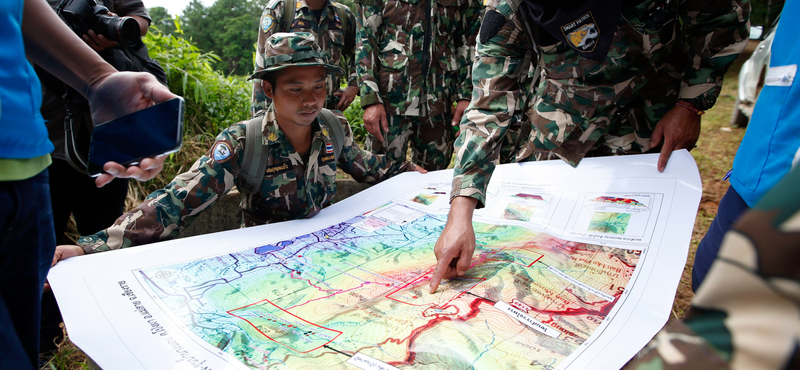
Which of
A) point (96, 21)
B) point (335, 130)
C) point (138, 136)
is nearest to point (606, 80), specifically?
point (335, 130)

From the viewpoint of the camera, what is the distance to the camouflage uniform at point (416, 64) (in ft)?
7.70

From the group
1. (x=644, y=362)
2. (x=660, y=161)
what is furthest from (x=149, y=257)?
(x=660, y=161)

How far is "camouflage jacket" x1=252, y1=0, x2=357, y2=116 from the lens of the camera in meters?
2.39

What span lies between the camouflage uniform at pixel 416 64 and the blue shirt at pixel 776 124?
1693 millimetres

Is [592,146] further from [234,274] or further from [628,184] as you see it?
[234,274]

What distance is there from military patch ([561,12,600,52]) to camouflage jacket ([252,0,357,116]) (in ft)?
4.89

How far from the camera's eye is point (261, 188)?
1.73 metres

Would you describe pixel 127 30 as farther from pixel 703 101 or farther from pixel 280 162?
pixel 703 101

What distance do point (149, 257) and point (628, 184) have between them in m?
1.46

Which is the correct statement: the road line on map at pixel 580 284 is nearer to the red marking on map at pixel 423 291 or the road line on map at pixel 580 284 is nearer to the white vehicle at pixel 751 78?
the red marking on map at pixel 423 291

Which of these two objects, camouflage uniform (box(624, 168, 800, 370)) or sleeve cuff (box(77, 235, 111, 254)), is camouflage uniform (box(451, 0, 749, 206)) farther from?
sleeve cuff (box(77, 235, 111, 254))

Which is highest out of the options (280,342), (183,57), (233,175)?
(183,57)

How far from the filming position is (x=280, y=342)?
90 cm

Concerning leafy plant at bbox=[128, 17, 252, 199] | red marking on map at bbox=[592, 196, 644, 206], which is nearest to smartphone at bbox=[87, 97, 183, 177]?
red marking on map at bbox=[592, 196, 644, 206]
